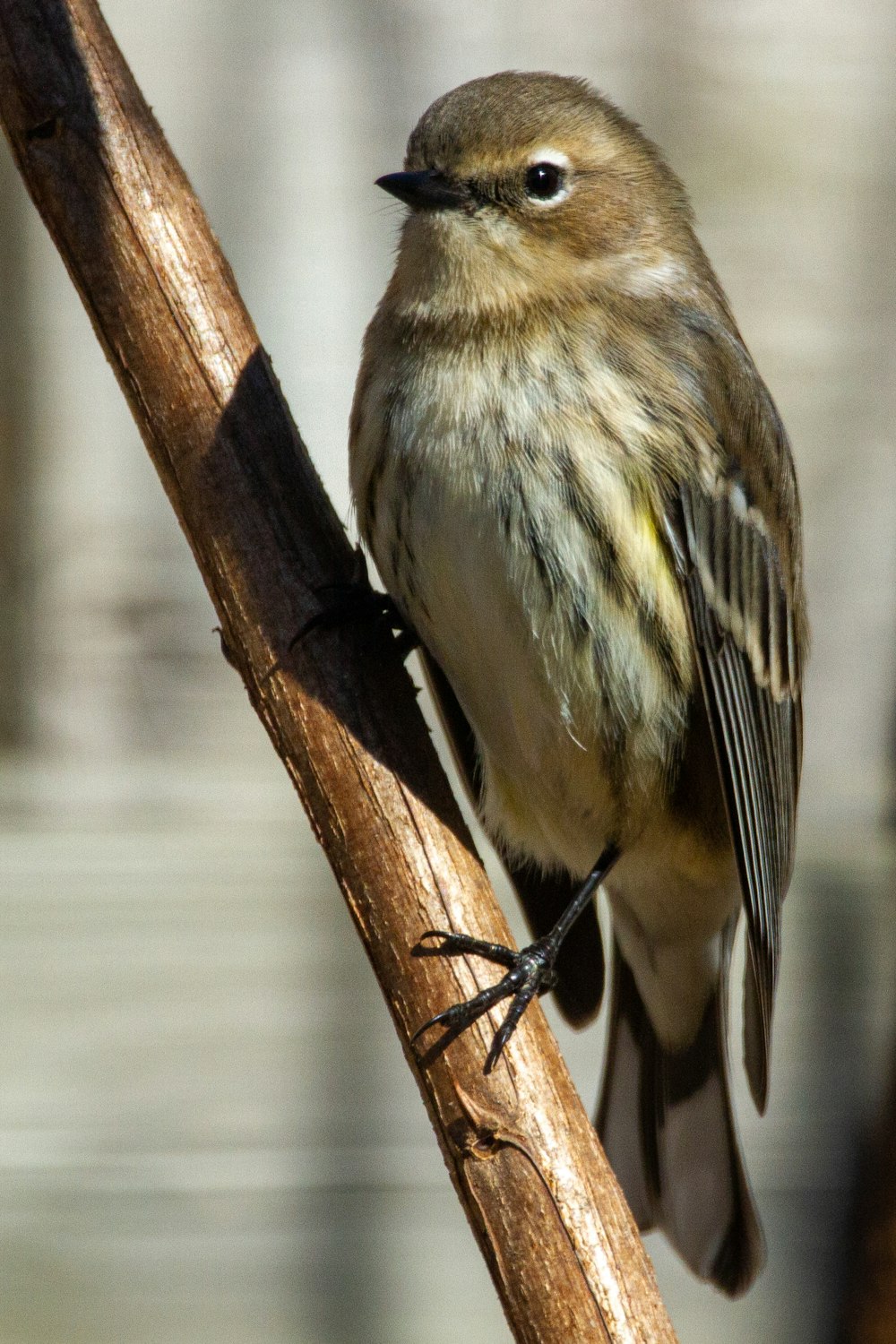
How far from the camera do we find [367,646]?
1662 millimetres

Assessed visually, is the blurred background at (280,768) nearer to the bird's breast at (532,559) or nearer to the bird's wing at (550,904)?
the bird's wing at (550,904)

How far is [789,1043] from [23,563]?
1918 millimetres

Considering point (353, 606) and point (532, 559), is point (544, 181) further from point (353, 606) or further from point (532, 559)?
point (353, 606)

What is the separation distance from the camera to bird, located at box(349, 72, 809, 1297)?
173cm

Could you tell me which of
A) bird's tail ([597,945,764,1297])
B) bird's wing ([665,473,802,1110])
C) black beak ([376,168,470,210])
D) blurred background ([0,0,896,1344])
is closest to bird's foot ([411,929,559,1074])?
bird's wing ([665,473,802,1110])

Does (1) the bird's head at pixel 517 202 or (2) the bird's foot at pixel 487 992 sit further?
(1) the bird's head at pixel 517 202

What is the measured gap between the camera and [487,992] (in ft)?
4.91

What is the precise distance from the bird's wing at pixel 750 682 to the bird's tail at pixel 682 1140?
0.19m

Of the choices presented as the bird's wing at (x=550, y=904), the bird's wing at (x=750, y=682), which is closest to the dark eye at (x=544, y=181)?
the bird's wing at (x=750, y=682)

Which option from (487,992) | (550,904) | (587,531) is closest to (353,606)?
(587,531)

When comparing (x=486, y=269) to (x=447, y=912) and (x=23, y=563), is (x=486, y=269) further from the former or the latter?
(x=23, y=563)

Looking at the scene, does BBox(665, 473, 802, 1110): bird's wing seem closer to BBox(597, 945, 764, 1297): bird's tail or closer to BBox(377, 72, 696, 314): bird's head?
BBox(597, 945, 764, 1297): bird's tail

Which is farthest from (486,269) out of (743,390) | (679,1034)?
(679,1034)

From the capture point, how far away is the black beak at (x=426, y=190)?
1.76 m
